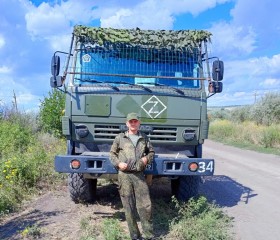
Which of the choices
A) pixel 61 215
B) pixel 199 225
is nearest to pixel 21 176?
pixel 61 215

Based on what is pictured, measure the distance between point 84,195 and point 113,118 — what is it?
1516mm

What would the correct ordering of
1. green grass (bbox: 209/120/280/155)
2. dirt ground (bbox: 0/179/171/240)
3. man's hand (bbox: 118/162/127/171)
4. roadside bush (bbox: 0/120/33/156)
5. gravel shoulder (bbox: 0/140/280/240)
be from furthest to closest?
green grass (bbox: 209/120/280/155), roadside bush (bbox: 0/120/33/156), gravel shoulder (bbox: 0/140/280/240), dirt ground (bbox: 0/179/171/240), man's hand (bbox: 118/162/127/171)

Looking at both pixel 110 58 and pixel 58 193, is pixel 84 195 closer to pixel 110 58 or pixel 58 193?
pixel 58 193

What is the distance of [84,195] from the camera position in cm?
679

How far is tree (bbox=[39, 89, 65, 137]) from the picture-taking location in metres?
15.0

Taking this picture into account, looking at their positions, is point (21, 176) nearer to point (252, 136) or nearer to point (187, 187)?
point (187, 187)

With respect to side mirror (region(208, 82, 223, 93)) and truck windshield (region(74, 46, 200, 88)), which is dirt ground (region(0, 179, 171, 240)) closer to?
truck windshield (region(74, 46, 200, 88))

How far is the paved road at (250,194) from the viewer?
5.84 metres

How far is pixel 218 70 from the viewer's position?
638cm

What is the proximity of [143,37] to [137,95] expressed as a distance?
117cm

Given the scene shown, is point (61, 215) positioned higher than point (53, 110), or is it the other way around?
point (53, 110)

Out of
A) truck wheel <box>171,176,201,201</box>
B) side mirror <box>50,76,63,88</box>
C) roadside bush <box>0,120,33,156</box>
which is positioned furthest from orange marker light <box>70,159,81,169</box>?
roadside bush <box>0,120,33,156</box>

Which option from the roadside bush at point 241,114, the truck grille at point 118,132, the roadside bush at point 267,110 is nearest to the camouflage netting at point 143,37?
the truck grille at point 118,132

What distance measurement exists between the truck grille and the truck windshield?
70 centimetres
